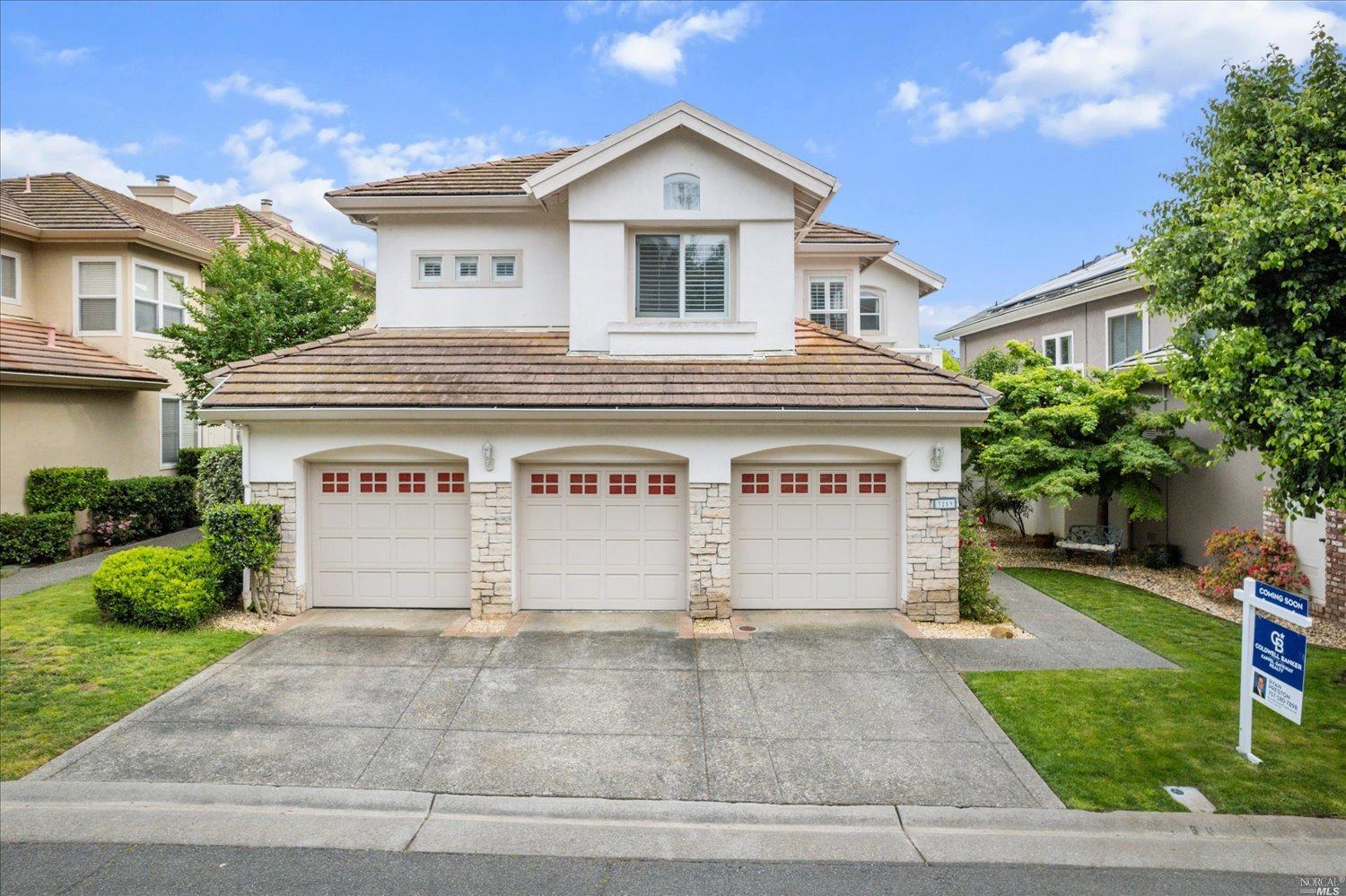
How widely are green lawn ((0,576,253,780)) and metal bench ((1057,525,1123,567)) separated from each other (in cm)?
1499

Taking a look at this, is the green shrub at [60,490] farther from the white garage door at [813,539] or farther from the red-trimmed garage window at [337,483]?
the white garage door at [813,539]

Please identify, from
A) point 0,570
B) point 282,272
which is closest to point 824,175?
point 282,272

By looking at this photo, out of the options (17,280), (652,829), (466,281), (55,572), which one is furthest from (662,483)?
(17,280)

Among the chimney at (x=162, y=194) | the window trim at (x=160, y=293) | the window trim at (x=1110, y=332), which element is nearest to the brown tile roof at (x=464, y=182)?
the window trim at (x=160, y=293)

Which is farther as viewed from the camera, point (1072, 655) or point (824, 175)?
point (824, 175)

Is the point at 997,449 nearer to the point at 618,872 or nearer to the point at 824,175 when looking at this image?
the point at 824,175

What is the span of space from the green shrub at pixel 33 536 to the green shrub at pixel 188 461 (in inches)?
186

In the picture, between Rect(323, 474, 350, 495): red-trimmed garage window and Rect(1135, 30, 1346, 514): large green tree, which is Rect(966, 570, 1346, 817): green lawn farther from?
Rect(323, 474, 350, 495): red-trimmed garage window

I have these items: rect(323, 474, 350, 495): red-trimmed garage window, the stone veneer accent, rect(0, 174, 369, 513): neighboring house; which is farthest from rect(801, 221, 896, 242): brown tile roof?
rect(0, 174, 369, 513): neighboring house

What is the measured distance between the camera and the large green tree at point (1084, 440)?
45.4 ft

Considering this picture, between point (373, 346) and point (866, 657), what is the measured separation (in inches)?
351

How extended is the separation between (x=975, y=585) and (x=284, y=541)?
1012cm

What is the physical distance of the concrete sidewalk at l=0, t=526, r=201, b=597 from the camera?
13.0 metres

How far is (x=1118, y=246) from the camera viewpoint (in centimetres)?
840
